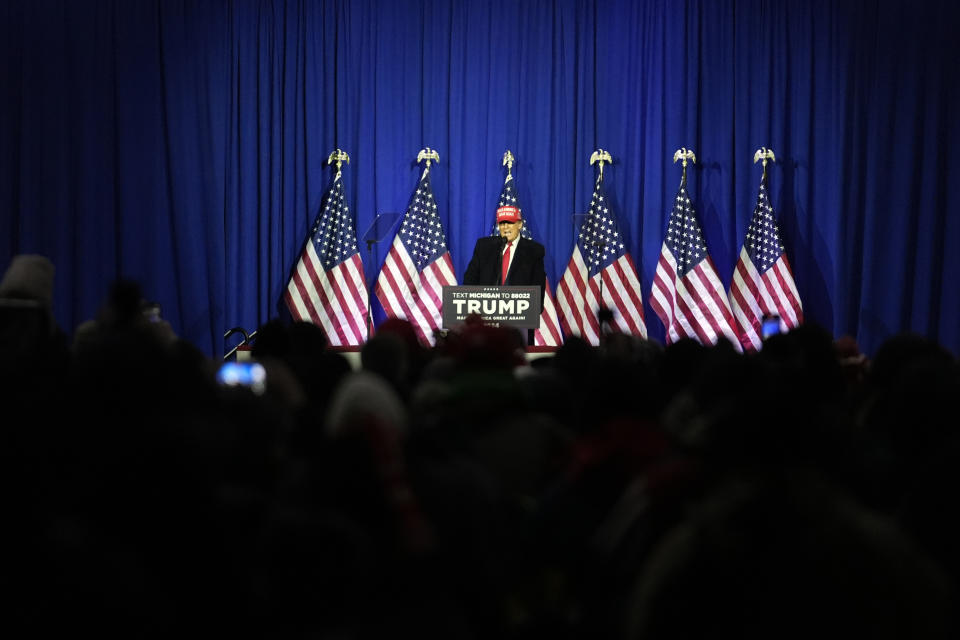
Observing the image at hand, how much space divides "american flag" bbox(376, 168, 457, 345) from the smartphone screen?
17.1 feet

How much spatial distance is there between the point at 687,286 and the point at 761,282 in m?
0.77

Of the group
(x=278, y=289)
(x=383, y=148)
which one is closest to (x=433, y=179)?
(x=383, y=148)

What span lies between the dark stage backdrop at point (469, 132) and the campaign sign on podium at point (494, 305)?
3.48m

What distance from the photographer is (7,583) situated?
6.02 feet

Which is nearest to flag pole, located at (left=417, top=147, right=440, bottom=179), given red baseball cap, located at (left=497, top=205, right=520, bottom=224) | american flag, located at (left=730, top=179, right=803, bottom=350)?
red baseball cap, located at (left=497, top=205, right=520, bottom=224)

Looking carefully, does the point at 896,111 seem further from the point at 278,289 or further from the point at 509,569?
the point at 509,569

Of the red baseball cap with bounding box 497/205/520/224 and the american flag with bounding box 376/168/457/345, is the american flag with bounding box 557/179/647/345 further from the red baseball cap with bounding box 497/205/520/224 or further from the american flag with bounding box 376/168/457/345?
the american flag with bounding box 376/168/457/345

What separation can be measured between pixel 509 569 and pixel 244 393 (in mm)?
1156

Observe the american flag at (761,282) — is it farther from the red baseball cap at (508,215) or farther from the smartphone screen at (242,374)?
the smartphone screen at (242,374)

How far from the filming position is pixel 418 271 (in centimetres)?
977

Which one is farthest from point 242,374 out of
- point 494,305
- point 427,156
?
point 427,156

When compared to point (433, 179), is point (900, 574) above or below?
below

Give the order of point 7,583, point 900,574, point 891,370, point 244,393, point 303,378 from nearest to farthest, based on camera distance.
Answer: point 900,574 < point 7,583 < point 244,393 < point 891,370 < point 303,378

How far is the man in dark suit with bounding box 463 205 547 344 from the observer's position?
29.9 feet
